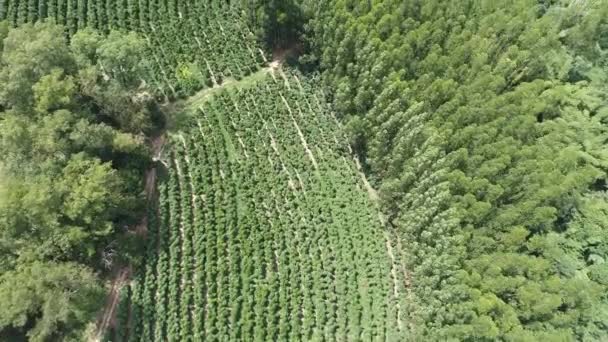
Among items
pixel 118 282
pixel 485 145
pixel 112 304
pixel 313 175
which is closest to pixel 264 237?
pixel 313 175

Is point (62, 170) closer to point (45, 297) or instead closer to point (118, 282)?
point (45, 297)

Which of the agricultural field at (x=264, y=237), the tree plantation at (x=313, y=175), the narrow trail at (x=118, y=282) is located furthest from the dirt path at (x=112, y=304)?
the agricultural field at (x=264, y=237)

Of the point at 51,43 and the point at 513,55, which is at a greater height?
the point at 513,55

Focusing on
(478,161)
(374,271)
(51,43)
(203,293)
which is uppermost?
(478,161)

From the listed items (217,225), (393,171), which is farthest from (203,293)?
(393,171)

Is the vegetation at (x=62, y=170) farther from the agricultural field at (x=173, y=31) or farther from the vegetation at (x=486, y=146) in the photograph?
the vegetation at (x=486, y=146)

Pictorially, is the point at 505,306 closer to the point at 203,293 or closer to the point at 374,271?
the point at 374,271
